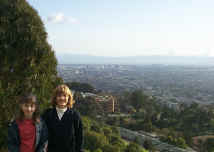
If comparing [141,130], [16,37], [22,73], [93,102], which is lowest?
[141,130]

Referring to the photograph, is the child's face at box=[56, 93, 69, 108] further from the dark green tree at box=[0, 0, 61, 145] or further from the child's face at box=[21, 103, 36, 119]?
the dark green tree at box=[0, 0, 61, 145]

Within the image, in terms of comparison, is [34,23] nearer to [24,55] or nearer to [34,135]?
[24,55]

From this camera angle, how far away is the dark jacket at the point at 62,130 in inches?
106

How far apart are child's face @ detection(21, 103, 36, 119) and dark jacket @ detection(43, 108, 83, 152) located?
0.25 m

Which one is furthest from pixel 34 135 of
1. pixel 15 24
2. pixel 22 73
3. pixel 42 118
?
pixel 15 24

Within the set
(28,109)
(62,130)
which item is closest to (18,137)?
(28,109)

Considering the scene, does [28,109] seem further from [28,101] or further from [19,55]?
[19,55]

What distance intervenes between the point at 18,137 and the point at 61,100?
0.57m

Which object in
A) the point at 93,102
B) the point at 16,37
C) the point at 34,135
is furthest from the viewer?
the point at 93,102

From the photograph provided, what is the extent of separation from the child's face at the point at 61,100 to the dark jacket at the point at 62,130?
91mm

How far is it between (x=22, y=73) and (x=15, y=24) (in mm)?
610

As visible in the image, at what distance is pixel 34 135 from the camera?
2.47 metres

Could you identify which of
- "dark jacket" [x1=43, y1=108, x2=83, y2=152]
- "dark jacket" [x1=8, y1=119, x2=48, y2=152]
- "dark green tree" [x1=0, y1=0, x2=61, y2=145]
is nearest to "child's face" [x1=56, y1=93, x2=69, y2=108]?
"dark jacket" [x1=43, y1=108, x2=83, y2=152]

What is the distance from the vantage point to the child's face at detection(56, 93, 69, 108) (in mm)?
2670
